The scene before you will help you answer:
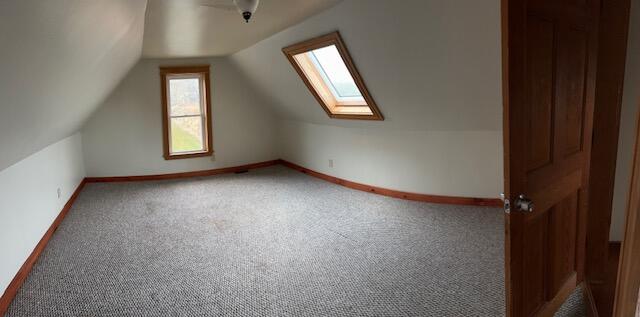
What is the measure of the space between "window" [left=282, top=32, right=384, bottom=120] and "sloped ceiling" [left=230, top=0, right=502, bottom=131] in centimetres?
12

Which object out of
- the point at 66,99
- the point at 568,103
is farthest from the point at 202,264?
the point at 568,103

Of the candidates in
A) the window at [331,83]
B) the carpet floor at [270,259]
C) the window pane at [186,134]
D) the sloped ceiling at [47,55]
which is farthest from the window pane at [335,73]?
the window pane at [186,134]

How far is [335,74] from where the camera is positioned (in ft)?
15.5

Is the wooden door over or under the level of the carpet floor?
over

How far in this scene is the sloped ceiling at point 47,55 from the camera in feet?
4.60

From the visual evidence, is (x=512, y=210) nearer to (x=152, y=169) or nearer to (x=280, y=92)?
(x=280, y=92)

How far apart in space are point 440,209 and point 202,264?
2318 mm

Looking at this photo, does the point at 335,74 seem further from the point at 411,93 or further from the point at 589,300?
the point at 589,300

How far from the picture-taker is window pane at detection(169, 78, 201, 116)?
237 inches

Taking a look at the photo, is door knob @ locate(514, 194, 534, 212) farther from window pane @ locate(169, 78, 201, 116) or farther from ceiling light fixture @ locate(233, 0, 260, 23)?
window pane @ locate(169, 78, 201, 116)

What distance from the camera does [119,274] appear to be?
2.86 m

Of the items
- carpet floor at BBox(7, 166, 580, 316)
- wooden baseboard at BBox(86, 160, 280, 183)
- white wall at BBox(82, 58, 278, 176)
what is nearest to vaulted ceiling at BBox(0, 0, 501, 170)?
carpet floor at BBox(7, 166, 580, 316)

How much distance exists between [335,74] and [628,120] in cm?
297

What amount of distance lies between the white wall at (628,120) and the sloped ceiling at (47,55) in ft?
8.62
